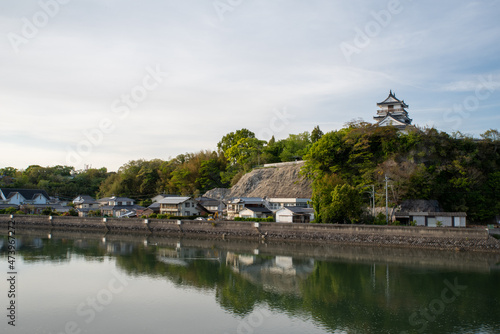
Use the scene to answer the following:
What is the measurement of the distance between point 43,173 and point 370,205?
6268cm

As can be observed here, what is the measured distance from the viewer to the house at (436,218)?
28234 mm

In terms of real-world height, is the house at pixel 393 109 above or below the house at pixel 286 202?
above

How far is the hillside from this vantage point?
45.2m

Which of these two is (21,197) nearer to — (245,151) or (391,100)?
(245,151)

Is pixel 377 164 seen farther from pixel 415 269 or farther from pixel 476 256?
pixel 415 269

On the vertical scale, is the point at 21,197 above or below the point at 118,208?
above

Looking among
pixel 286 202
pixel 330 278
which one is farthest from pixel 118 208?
pixel 330 278

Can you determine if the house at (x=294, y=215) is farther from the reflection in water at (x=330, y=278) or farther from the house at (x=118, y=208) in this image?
the house at (x=118, y=208)

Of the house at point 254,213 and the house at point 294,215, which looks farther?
the house at point 254,213

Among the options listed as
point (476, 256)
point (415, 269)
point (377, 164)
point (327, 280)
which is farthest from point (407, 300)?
point (377, 164)

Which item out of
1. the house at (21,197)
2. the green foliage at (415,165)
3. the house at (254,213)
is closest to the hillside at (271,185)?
the green foliage at (415,165)

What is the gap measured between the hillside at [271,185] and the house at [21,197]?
25.0 meters

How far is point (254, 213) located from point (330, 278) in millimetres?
16996

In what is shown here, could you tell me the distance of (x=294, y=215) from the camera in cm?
3400
